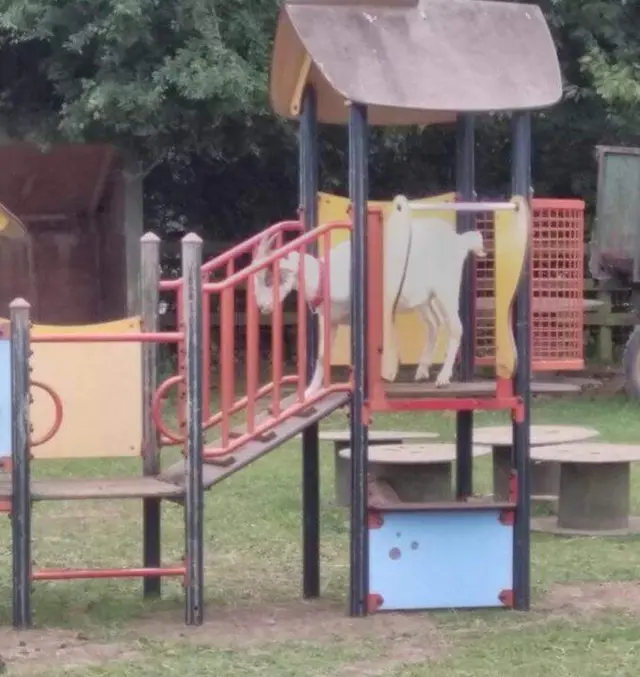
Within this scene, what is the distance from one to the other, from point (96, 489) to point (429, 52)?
7.09 ft

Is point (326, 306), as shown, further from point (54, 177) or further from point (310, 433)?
point (54, 177)

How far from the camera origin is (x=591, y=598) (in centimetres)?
666

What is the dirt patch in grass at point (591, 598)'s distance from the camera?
6.41 m

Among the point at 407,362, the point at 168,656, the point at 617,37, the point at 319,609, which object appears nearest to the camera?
the point at 168,656

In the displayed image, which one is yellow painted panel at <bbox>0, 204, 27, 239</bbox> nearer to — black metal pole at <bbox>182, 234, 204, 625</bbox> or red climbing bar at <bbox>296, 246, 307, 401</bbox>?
black metal pole at <bbox>182, 234, 204, 625</bbox>

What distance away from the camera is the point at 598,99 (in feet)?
50.2

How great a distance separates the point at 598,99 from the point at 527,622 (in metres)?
9.98

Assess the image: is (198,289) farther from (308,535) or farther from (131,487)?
(308,535)

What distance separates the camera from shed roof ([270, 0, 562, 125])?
6020 millimetres

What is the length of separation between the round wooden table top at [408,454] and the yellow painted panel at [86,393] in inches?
91.0

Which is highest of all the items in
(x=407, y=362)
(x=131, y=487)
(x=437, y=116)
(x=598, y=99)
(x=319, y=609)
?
(x=598, y=99)

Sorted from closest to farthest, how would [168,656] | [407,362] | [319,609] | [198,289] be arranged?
[168,656] < [198,289] < [319,609] < [407,362]

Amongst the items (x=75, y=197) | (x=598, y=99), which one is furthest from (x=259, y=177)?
(x=598, y=99)

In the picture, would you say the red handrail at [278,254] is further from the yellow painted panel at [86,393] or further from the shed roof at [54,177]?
the shed roof at [54,177]
